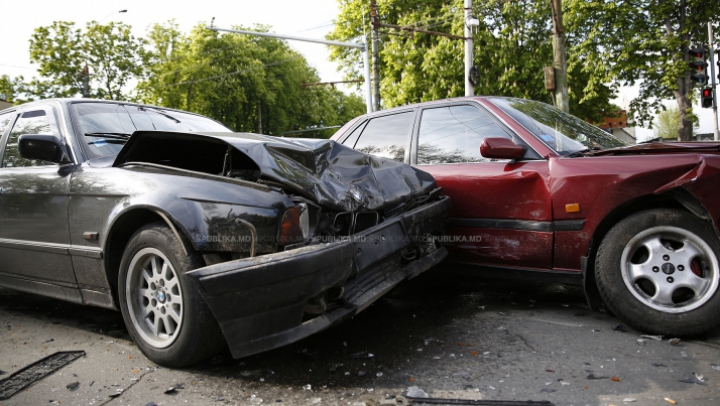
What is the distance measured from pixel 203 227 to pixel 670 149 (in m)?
2.92

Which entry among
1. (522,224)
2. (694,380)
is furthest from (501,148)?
(694,380)

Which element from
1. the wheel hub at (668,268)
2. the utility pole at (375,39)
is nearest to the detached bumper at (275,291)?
the wheel hub at (668,268)

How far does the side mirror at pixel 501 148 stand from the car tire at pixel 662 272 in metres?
0.85

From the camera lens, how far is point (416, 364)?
2.96m

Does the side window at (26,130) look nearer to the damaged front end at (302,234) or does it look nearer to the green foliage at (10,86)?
the damaged front end at (302,234)

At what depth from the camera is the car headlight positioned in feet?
8.95

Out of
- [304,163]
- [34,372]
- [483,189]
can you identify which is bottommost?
[34,372]

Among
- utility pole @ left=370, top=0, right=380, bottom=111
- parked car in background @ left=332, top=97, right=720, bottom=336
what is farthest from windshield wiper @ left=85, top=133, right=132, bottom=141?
utility pole @ left=370, top=0, right=380, bottom=111

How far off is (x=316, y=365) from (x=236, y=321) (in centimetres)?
67

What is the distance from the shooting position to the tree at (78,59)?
28.7 metres

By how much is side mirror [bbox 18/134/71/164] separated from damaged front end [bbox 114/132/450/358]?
57cm

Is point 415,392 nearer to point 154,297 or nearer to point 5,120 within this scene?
point 154,297

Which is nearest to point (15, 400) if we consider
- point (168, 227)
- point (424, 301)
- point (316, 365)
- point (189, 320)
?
point (189, 320)

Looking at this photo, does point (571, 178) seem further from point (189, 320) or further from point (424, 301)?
point (189, 320)
